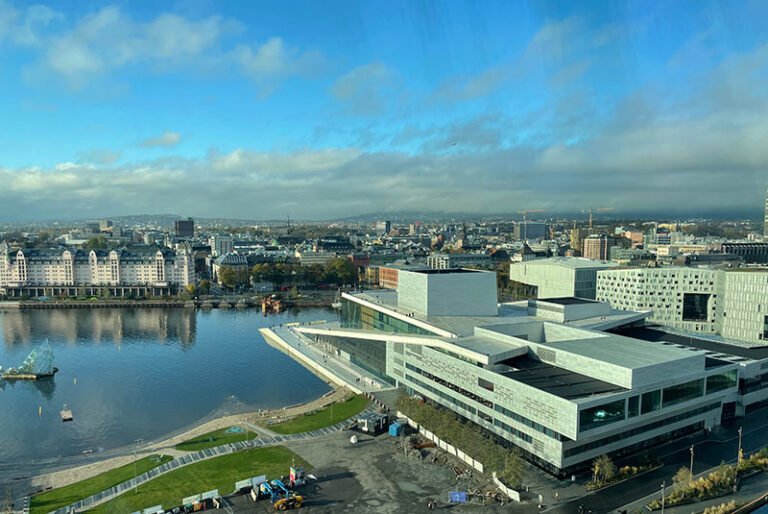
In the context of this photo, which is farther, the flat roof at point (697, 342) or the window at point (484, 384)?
the flat roof at point (697, 342)

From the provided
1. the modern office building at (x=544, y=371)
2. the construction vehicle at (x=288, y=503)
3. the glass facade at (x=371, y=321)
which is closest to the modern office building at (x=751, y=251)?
the modern office building at (x=544, y=371)

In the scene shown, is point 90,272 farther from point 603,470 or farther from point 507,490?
point 603,470

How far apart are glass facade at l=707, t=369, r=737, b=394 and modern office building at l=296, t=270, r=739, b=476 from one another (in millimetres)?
70

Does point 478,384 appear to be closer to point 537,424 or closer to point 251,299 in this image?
point 537,424

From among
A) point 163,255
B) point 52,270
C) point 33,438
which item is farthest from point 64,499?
point 52,270

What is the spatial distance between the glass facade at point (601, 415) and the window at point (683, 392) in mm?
3705

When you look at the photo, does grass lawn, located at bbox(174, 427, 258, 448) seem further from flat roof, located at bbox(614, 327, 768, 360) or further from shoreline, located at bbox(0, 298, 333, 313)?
shoreline, located at bbox(0, 298, 333, 313)

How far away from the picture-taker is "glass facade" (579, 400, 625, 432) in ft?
82.6

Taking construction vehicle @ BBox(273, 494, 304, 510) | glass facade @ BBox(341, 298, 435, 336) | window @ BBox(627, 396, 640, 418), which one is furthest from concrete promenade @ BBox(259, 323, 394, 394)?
window @ BBox(627, 396, 640, 418)

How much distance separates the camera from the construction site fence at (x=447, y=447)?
1051 inches

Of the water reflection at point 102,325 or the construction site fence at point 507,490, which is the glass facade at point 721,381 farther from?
the water reflection at point 102,325

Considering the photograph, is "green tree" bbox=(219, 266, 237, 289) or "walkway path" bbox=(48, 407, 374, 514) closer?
"walkway path" bbox=(48, 407, 374, 514)

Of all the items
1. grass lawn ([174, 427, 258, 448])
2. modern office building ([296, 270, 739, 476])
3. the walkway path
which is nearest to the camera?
the walkway path

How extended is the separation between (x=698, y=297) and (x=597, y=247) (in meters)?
76.3
